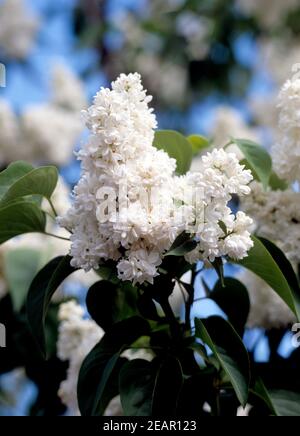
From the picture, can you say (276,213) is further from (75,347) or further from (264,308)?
(75,347)

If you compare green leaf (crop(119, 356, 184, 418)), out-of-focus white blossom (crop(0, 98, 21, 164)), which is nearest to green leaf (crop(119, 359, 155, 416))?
green leaf (crop(119, 356, 184, 418))

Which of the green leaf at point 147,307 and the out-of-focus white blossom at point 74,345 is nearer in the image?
the green leaf at point 147,307

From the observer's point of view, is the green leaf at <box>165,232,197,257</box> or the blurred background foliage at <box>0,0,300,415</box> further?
the blurred background foliage at <box>0,0,300,415</box>

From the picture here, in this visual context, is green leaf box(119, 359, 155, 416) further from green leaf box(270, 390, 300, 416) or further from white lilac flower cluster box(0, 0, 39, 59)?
white lilac flower cluster box(0, 0, 39, 59)

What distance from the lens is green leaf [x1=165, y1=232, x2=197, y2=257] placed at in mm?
770

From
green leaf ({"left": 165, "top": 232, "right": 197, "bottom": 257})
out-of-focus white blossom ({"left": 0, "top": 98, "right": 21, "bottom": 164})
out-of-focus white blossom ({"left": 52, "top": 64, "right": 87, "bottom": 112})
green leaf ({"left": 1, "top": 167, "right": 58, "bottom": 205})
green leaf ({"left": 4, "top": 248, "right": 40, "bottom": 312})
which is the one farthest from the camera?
out-of-focus white blossom ({"left": 52, "top": 64, "right": 87, "bottom": 112})

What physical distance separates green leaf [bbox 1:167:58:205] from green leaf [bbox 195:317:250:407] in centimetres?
22

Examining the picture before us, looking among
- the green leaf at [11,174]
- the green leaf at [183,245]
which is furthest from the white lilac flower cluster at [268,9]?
the green leaf at [183,245]

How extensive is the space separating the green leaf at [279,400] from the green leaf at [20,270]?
48 centimetres

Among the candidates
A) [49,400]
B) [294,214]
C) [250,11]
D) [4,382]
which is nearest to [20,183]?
[294,214]

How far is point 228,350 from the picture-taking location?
87 centimetres

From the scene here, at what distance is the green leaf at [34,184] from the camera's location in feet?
2.86

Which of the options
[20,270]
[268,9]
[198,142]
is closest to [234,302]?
[198,142]

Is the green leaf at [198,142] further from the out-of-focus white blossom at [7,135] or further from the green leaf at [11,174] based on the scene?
the out-of-focus white blossom at [7,135]
